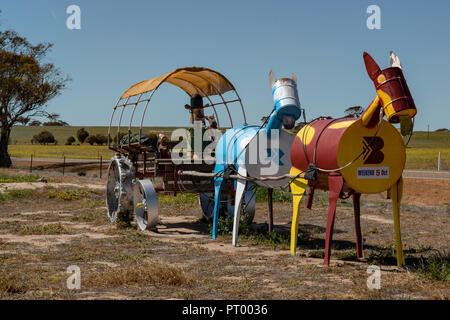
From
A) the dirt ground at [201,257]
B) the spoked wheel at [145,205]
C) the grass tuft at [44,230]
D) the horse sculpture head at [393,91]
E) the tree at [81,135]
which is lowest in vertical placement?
the grass tuft at [44,230]

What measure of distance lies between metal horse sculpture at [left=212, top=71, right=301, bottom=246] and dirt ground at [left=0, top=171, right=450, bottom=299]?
1.50 meters

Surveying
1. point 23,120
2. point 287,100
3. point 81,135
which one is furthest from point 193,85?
point 81,135

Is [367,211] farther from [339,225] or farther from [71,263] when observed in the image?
[71,263]

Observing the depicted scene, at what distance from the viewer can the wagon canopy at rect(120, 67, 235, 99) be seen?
42.1 feet

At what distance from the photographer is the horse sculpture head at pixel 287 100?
8.98 m

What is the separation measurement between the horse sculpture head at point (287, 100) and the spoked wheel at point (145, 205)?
4.54 m

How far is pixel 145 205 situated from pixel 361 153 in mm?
6477

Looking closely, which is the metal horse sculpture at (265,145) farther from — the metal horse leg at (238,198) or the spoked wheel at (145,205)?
the spoked wheel at (145,205)

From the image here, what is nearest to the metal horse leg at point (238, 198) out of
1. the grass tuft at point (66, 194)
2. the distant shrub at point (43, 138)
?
the grass tuft at point (66, 194)

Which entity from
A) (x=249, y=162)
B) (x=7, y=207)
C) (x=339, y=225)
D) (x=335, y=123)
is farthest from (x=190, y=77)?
(x=7, y=207)

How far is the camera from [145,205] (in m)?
12.8

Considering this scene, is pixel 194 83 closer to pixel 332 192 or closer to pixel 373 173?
pixel 332 192

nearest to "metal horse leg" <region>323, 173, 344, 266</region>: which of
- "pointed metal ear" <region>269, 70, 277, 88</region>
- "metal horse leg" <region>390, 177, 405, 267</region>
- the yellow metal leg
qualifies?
the yellow metal leg

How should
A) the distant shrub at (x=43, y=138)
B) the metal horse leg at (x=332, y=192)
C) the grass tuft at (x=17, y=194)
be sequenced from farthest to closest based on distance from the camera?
the distant shrub at (x=43, y=138) < the grass tuft at (x=17, y=194) < the metal horse leg at (x=332, y=192)
